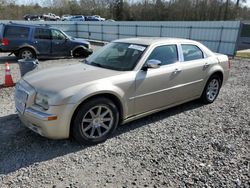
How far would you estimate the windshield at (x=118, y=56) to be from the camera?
3.94 meters

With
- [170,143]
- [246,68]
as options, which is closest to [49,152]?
[170,143]

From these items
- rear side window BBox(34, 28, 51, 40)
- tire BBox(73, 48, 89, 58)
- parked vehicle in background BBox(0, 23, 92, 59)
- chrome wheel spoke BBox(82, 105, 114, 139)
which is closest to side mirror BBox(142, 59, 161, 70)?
chrome wheel spoke BBox(82, 105, 114, 139)

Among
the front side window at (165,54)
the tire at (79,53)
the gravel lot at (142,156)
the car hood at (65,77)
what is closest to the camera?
the gravel lot at (142,156)

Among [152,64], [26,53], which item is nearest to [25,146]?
[152,64]

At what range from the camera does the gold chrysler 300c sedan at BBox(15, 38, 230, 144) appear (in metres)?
3.13

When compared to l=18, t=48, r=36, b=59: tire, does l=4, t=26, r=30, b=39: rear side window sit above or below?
above

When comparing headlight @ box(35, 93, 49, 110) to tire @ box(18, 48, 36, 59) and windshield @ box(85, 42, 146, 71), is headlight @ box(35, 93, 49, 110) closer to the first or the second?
windshield @ box(85, 42, 146, 71)

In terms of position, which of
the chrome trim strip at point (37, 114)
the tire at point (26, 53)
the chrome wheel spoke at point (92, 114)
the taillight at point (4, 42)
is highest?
the taillight at point (4, 42)

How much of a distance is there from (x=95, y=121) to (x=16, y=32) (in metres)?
8.63

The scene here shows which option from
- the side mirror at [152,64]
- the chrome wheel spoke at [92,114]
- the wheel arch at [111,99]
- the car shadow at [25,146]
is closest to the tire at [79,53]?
the car shadow at [25,146]

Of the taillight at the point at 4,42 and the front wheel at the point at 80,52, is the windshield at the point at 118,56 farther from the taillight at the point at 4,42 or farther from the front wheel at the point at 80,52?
the front wheel at the point at 80,52

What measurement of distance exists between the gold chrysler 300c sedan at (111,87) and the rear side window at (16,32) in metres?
7.24

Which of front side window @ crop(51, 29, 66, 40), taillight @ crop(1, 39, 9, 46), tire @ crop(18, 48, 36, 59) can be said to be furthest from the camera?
front side window @ crop(51, 29, 66, 40)

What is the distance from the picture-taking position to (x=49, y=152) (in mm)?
3312
